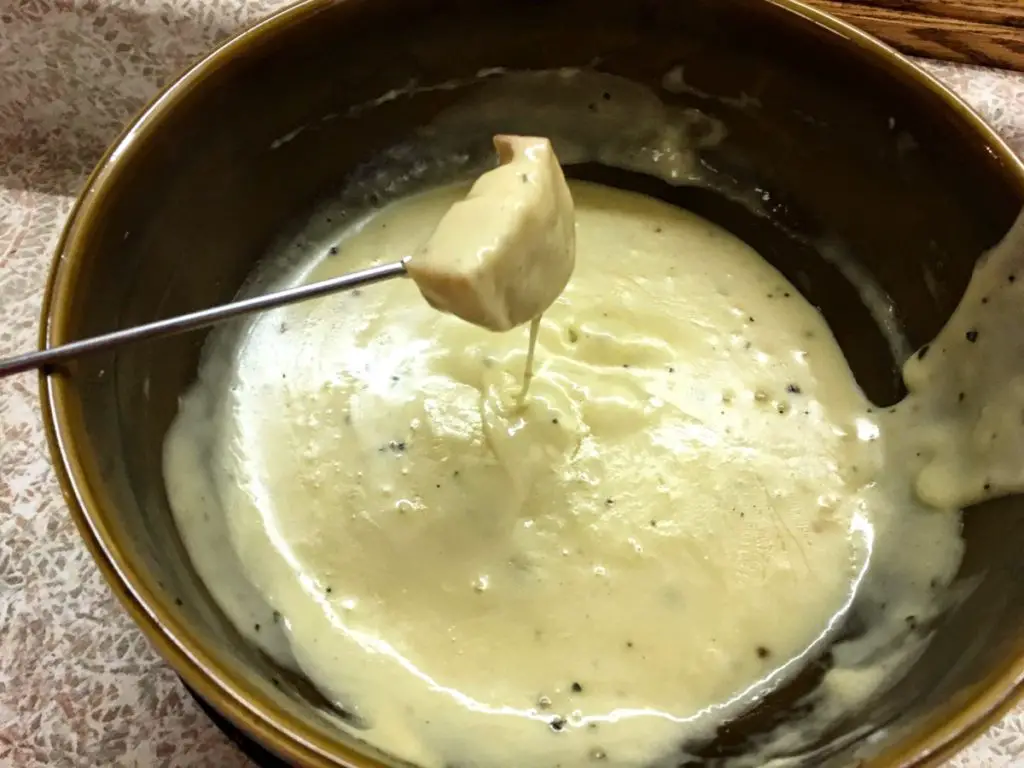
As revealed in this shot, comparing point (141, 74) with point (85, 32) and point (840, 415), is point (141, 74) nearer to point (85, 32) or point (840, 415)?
point (85, 32)

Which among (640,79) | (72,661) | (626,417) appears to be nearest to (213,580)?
(72,661)

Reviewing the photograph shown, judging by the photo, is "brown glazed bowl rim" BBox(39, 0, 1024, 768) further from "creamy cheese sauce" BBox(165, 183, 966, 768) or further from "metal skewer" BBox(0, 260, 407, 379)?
"creamy cheese sauce" BBox(165, 183, 966, 768)

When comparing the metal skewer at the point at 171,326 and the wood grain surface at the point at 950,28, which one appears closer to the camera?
the metal skewer at the point at 171,326

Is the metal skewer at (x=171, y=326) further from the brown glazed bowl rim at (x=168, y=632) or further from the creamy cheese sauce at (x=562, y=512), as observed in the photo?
the creamy cheese sauce at (x=562, y=512)

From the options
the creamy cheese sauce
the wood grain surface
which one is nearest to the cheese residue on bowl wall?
the creamy cheese sauce

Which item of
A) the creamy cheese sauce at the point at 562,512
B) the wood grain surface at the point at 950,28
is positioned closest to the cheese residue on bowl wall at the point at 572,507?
the creamy cheese sauce at the point at 562,512

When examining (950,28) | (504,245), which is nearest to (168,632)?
(504,245)
